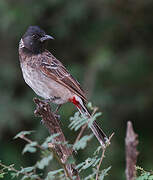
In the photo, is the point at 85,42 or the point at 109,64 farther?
the point at 85,42

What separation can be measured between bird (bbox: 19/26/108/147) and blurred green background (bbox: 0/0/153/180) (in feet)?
4.77


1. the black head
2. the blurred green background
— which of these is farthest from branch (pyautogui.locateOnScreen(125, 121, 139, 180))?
the blurred green background

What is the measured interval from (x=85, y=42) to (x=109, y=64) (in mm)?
618

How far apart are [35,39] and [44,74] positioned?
337 mm

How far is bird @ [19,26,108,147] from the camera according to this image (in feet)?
13.5

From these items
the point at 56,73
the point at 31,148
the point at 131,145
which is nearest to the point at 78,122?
the point at 31,148

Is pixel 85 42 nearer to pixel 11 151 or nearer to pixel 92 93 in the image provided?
pixel 92 93

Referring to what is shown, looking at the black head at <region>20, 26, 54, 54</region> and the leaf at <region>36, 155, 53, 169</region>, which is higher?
the black head at <region>20, 26, 54, 54</region>

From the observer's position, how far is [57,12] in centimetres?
637

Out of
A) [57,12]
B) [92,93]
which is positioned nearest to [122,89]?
[92,93]

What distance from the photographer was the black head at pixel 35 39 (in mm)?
4285

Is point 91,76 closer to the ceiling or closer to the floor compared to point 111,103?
closer to the ceiling

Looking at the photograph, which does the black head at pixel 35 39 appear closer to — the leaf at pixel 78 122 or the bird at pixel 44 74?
the bird at pixel 44 74

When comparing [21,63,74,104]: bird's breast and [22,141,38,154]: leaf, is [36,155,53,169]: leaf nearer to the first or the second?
[22,141,38,154]: leaf
